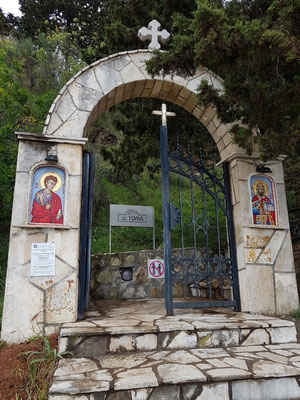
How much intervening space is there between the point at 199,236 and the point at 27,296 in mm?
5530

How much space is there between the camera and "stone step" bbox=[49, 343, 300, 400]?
→ 2.11 metres

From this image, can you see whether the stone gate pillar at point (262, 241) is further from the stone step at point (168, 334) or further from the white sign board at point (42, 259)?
the white sign board at point (42, 259)

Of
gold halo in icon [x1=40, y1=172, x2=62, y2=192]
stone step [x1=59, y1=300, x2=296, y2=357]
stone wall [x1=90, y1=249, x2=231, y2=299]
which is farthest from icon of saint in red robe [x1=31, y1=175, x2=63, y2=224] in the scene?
stone wall [x1=90, y1=249, x2=231, y2=299]

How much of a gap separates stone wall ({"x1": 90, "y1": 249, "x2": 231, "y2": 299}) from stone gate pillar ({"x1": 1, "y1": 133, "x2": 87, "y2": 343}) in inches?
107

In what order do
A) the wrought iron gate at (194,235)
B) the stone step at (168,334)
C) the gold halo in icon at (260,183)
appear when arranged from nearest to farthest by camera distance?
the stone step at (168,334), the wrought iron gate at (194,235), the gold halo in icon at (260,183)

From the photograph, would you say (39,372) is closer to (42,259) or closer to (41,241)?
(42,259)

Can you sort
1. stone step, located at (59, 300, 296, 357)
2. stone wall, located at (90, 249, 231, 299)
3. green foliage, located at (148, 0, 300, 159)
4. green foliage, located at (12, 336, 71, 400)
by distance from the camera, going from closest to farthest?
green foliage, located at (12, 336, 71, 400) → stone step, located at (59, 300, 296, 357) → green foliage, located at (148, 0, 300, 159) → stone wall, located at (90, 249, 231, 299)

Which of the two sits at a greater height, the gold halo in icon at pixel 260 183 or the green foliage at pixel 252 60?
the green foliage at pixel 252 60

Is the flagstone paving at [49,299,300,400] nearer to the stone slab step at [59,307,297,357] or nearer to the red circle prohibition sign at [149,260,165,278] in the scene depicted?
the stone slab step at [59,307,297,357]

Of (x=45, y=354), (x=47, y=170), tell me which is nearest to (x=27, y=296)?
(x=45, y=354)

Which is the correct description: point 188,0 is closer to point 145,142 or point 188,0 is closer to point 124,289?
point 145,142

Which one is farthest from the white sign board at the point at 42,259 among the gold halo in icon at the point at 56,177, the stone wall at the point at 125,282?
the stone wall at the point at 125,282

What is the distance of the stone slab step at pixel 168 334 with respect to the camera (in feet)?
9.40

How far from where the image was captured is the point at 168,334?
3.03 m
